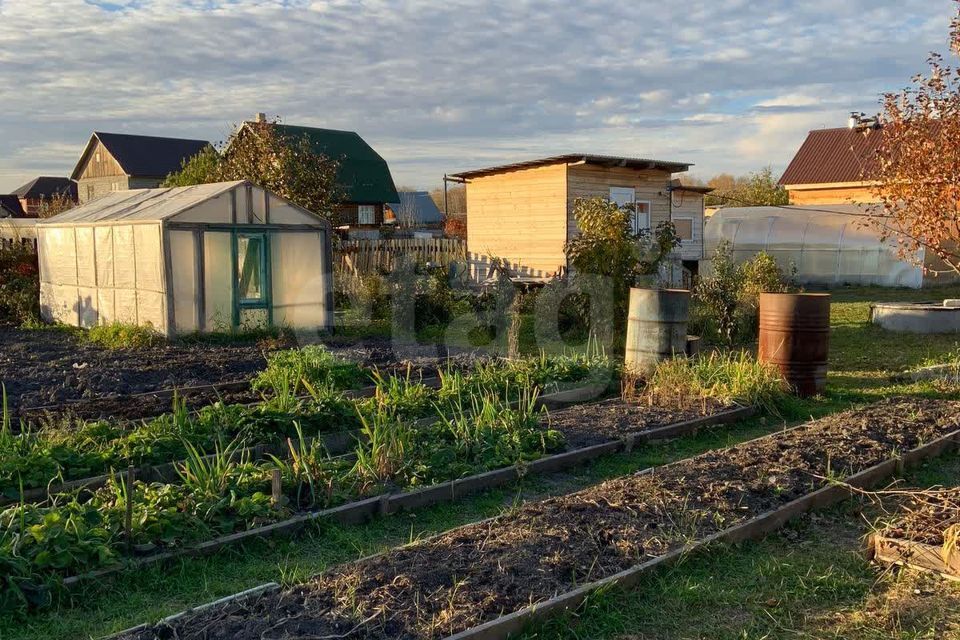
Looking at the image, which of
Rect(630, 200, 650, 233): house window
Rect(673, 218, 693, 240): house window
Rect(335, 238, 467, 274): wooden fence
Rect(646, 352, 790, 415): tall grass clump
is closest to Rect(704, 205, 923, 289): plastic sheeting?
Rect(673, 218, 693, 240): house window

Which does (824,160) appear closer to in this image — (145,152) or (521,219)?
(521,219)

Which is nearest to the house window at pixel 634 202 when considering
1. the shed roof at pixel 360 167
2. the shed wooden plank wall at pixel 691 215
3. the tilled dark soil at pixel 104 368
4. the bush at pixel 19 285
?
the shed wooden plank wall at pixel 691 215

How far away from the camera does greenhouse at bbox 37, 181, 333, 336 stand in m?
12.6

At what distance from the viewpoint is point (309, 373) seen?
847 centimetres

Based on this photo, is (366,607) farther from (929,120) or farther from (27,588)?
(929,120)

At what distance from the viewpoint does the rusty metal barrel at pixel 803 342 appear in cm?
880

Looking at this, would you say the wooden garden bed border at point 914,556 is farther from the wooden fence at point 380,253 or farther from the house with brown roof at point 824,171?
the house with brown roof at point 824,171

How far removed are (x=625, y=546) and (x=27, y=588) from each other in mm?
2930

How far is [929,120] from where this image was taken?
7.48 metres

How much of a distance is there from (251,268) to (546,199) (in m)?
8.53

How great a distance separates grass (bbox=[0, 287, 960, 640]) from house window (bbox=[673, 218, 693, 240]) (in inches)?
739

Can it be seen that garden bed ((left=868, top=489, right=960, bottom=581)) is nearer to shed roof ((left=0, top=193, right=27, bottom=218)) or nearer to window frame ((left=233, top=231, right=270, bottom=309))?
window frame ((left=233, top=231, right=270, bottom=309))

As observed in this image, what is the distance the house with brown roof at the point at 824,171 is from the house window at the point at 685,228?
10152 mm

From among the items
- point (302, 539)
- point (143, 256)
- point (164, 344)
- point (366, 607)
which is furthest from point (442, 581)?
point (143, 256)
